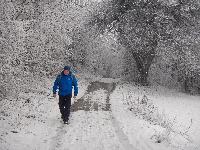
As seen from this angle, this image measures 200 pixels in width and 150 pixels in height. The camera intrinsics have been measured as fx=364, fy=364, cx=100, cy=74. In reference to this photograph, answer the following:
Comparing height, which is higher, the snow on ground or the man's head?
the man's head

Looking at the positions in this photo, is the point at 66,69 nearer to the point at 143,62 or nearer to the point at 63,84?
the point at 63,84

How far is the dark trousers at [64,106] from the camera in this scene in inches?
488

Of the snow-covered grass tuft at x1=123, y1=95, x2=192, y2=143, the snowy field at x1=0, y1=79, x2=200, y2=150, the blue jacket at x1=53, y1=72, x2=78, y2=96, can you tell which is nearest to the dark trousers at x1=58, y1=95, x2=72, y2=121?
the blue jacket at x1=53, y1=72, x2=78, y2=96

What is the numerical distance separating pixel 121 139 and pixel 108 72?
34214 mm

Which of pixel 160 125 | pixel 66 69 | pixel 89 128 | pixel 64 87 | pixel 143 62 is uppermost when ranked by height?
pixel 66 69

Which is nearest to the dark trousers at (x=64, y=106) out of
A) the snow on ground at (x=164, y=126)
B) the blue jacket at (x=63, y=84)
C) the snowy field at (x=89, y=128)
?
the blue jacket at (x=63, y=84)

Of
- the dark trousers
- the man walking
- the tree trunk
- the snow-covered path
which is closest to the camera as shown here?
the snow-covered path

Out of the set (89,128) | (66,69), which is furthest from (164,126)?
(66,69)

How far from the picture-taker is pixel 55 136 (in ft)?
34.4

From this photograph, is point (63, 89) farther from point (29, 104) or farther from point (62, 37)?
point (62, 37)

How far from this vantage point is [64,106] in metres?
12.7

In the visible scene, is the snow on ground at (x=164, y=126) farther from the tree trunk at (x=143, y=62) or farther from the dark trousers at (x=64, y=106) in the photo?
the tree trunk at (x=143, y=62)

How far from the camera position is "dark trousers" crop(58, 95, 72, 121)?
1238 cm

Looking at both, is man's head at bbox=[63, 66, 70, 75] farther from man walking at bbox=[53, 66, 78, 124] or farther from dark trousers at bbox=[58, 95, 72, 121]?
dark trousers at bbox=[58, 95, 72, 121]
